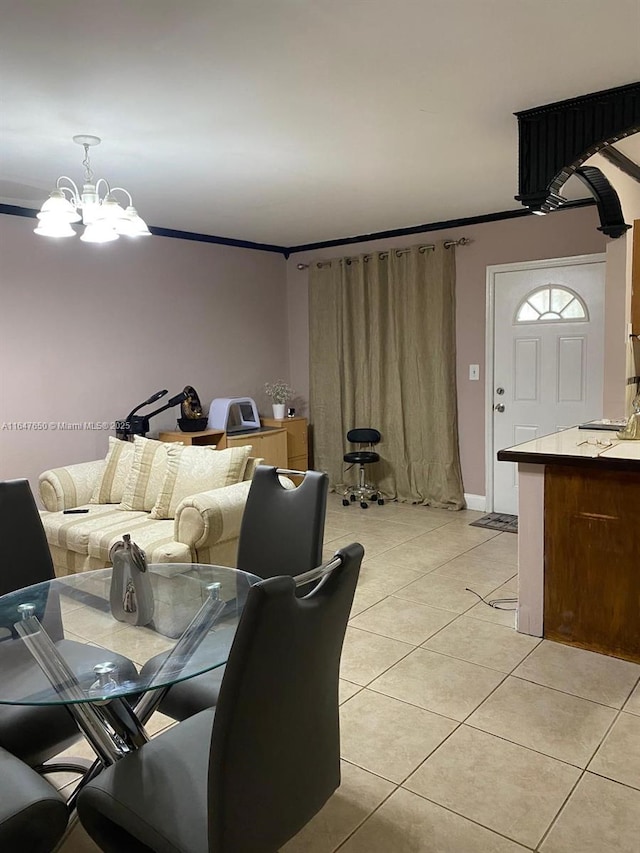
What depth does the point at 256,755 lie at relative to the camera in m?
1.37

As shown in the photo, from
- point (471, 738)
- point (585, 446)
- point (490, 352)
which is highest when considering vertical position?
point (490, 352)

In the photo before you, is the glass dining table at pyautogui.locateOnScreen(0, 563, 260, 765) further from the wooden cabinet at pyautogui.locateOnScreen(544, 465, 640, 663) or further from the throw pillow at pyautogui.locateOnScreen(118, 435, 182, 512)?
the throw pillow at pyautogui.locateOnScreen(118, 435, 182, 512)

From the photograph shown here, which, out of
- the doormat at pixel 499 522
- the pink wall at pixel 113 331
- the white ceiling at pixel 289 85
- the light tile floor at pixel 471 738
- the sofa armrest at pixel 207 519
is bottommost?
the light tile floor at pixel 471 738

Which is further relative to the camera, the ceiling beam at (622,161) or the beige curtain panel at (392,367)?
the beige curtain panel at (392,367)

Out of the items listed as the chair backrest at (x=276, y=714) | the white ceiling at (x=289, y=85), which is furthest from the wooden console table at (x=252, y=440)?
the chair backrest at (x=276, y=714)

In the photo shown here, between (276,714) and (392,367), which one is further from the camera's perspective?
(392,367)

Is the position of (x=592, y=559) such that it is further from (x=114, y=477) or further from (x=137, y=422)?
(x=137, y=422)

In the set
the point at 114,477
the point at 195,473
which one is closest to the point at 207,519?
the point at 195,473

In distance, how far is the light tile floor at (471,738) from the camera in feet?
6.43

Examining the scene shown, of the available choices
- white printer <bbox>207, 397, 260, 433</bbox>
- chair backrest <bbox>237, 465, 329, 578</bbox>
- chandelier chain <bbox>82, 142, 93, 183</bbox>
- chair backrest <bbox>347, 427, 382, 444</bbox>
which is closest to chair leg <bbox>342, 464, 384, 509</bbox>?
chair backrest <bbox>347, 427, 382, 444</bbox>

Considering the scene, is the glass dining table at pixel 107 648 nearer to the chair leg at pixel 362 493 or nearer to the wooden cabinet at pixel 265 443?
the wooden cabinet at pixel 265 443

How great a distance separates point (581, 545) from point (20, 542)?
239cm

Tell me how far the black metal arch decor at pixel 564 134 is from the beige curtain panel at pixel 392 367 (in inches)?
97.0

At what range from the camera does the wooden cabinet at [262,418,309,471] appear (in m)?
6.21
